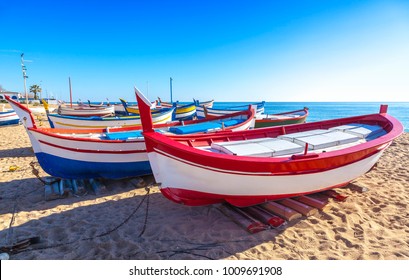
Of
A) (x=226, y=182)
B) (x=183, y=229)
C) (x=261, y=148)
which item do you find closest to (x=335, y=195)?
(x=261, y=148)

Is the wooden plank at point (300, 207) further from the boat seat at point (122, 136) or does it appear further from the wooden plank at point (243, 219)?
the boat seat at point (122, 136)

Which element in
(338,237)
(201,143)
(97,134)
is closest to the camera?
(338,237)

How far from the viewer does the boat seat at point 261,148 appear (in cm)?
414

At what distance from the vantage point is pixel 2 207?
527 centimetres

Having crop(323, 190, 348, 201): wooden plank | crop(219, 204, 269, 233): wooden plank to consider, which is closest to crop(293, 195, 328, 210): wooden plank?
crop(323, 190, 348, 201): wooden plank

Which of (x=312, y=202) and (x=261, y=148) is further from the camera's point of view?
(x=312, y=202)

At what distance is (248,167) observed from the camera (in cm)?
368

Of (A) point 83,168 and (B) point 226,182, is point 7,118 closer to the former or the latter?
(A) point 83,168

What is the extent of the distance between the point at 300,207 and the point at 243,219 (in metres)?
1.25

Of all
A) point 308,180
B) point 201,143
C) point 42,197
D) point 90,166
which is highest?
point 201,143
